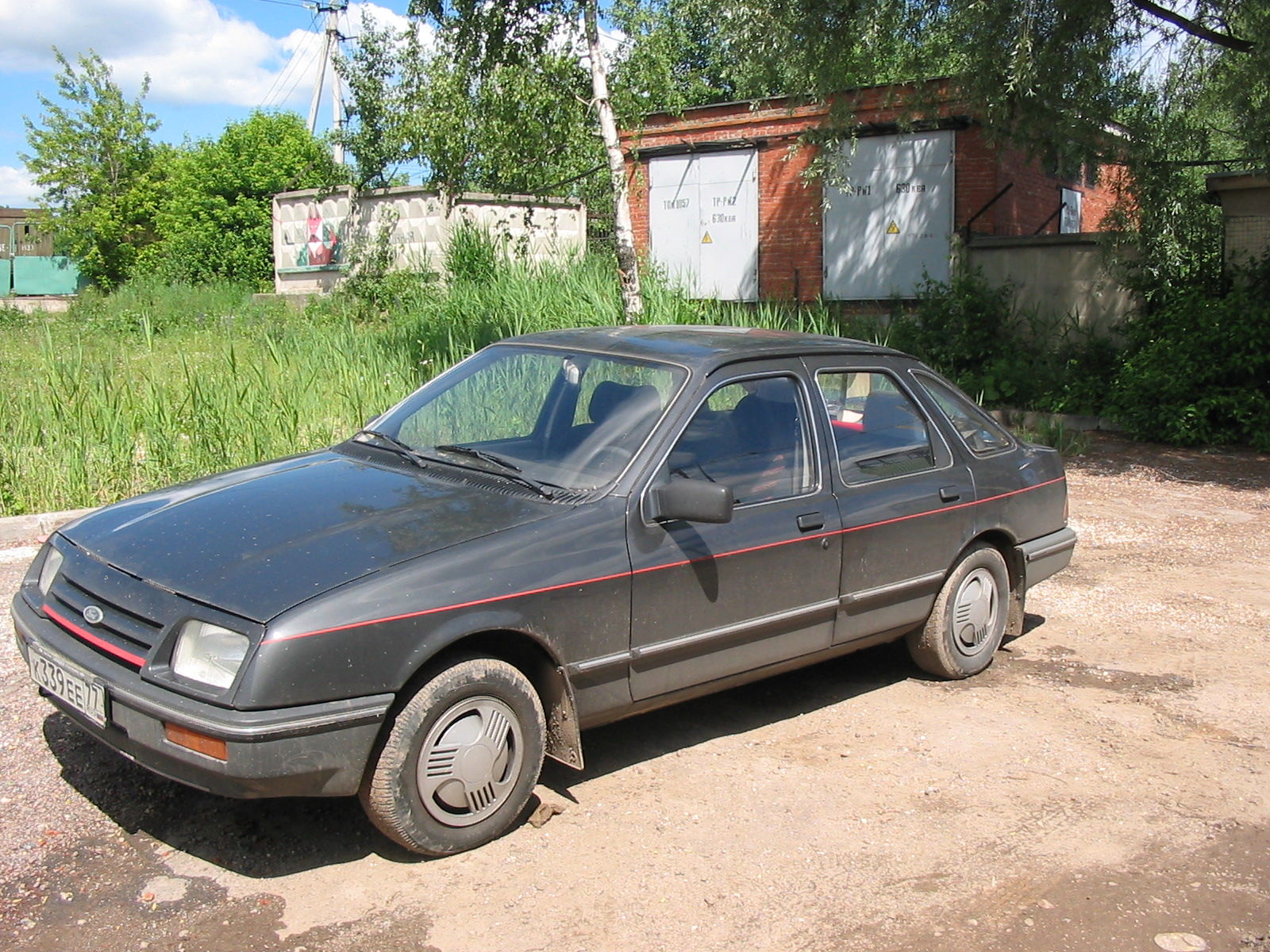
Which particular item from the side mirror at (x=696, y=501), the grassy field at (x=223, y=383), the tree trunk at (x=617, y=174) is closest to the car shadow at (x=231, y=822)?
the side mirror at (x=696, y=501)

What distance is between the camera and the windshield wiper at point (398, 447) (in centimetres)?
463

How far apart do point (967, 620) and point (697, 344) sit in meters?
1.92

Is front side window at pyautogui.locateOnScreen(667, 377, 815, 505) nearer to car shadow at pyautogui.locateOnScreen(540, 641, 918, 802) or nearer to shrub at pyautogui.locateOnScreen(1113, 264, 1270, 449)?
car shadow at pyautogui.locateOnScreen(540, 641, 918, 802)

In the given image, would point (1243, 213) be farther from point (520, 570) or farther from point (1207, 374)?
point (520, 570)

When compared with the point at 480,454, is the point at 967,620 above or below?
below

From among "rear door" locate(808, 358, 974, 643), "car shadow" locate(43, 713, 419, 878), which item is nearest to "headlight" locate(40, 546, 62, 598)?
"car shadow" locate(43, 713, 419, 878)

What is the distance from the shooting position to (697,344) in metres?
4.96

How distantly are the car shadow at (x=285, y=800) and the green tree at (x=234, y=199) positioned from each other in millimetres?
24402

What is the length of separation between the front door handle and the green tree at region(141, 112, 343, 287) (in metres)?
24.8

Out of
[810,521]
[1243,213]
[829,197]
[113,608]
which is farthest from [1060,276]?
[113,608]

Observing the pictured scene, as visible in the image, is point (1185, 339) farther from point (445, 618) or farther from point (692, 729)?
point (445, 618)

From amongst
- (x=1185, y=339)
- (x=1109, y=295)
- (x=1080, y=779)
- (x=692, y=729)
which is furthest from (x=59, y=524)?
(x=1109, y=295)

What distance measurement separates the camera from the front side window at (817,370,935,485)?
506 cm

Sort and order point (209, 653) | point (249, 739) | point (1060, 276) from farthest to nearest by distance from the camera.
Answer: point (1060, 276), point (209, 653), point (249, 739)
